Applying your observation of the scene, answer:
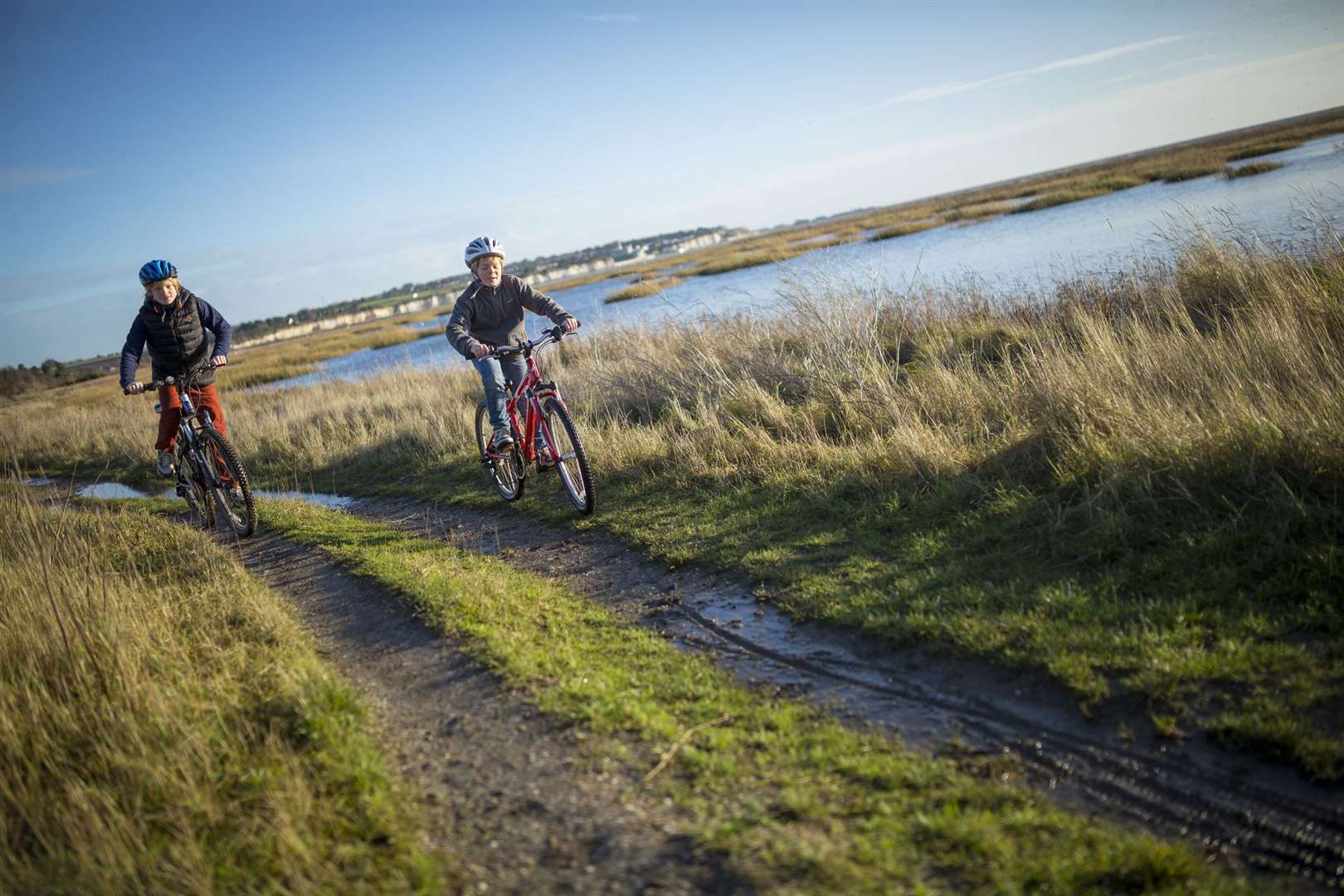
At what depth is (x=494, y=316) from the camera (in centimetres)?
761

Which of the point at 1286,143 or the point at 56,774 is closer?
the point at 56,774

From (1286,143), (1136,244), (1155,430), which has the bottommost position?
(1155,430)

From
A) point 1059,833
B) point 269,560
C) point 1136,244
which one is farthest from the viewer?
point 1136,244

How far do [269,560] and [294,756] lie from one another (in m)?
4.66

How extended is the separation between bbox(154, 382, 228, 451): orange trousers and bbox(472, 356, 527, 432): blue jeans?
2.75 metres

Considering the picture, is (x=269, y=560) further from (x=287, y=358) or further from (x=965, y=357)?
(x=287, y=358)

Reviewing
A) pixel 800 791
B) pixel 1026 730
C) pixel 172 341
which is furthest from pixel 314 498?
pixel 1026 730

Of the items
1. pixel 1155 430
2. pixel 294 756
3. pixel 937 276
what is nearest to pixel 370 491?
pixel 294 756

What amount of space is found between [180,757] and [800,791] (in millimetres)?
2623

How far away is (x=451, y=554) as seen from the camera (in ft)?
22.2

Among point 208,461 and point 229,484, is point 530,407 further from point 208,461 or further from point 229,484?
point 208,461

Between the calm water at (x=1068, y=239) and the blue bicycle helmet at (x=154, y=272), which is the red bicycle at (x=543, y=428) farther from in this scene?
the calm water at (x=1068, y=239)

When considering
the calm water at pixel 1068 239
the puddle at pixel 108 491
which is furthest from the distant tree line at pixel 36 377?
the puddle at pixel 108 491

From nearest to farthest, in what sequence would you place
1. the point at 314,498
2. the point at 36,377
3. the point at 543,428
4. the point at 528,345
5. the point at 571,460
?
the point at 528,345 < the point at 543,428 < the point at 571,460 < the point at 314,498 < the point at 36,377
